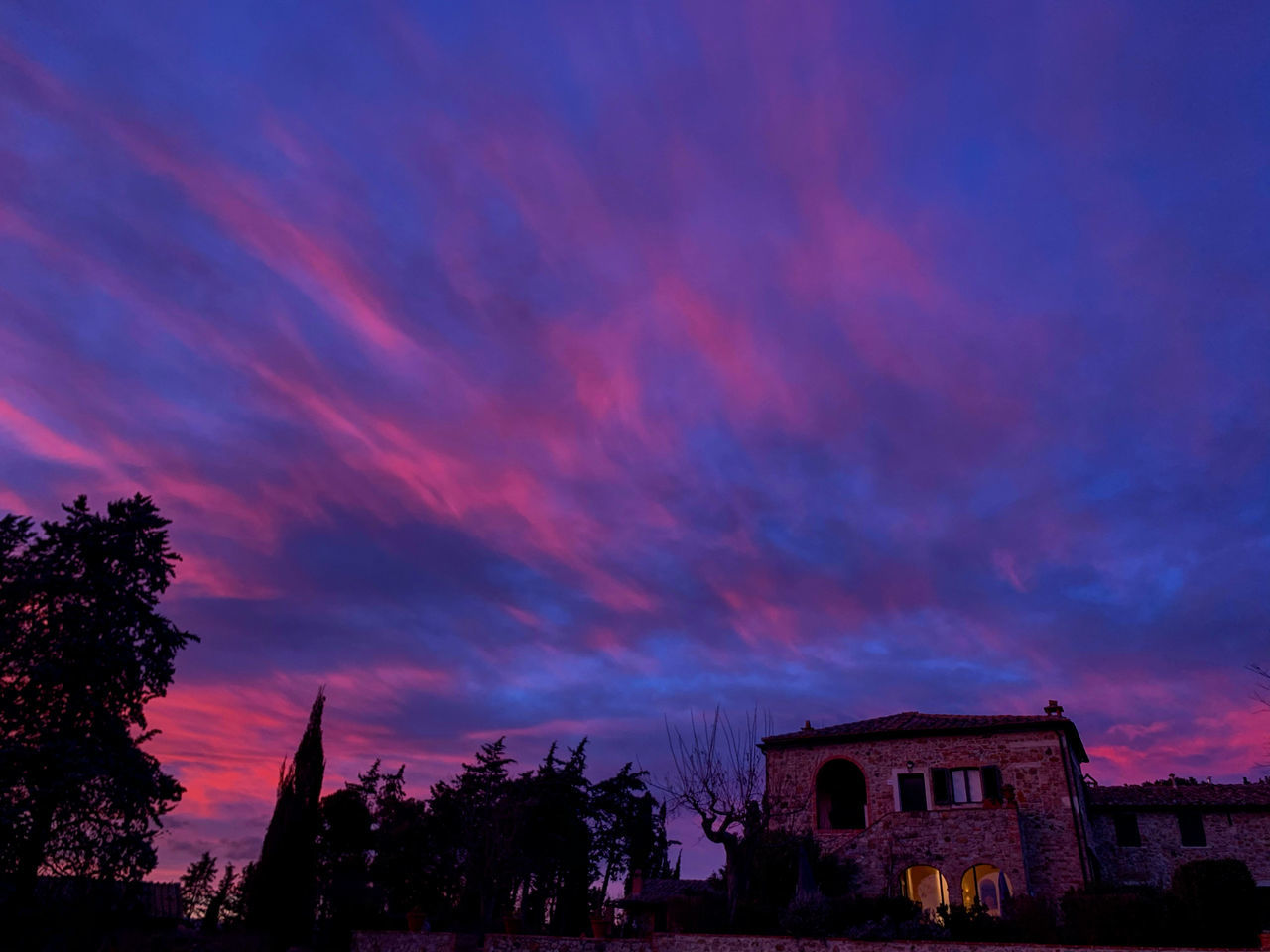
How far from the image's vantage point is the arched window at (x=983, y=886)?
2659 centimetres

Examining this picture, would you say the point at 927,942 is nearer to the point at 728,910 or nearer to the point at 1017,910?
the point at 1017,910

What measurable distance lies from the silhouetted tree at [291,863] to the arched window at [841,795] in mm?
23925

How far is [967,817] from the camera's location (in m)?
27.2

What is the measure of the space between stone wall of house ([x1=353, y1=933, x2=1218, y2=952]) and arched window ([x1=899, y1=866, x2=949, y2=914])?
8.15 meters

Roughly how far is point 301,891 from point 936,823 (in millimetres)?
28525

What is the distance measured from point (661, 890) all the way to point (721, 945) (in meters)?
21.3

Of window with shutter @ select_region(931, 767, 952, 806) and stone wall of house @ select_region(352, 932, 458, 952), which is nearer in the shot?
Answer: stone wall of house @ select_region(352, 932, 458, 952)

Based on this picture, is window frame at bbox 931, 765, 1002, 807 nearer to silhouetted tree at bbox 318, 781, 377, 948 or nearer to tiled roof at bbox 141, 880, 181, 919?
silhouetted tree at bbox 318, 781, 377, 948

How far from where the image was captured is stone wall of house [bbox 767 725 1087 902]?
26781mm

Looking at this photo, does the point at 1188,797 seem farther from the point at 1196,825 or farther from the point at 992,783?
the point at 992,783

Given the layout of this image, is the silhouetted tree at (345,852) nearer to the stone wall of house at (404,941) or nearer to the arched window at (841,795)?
the stone wall of house at (404,941)

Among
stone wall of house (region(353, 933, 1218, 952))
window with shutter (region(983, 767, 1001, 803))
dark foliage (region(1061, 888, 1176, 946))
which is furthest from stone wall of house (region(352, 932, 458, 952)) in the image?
dark foliage (region(1061, 888, 1176, 946))

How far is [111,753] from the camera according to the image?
25297 mm

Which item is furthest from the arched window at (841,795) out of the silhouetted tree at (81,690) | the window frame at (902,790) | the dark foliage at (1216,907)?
the silhouetted tree at (81,690)
